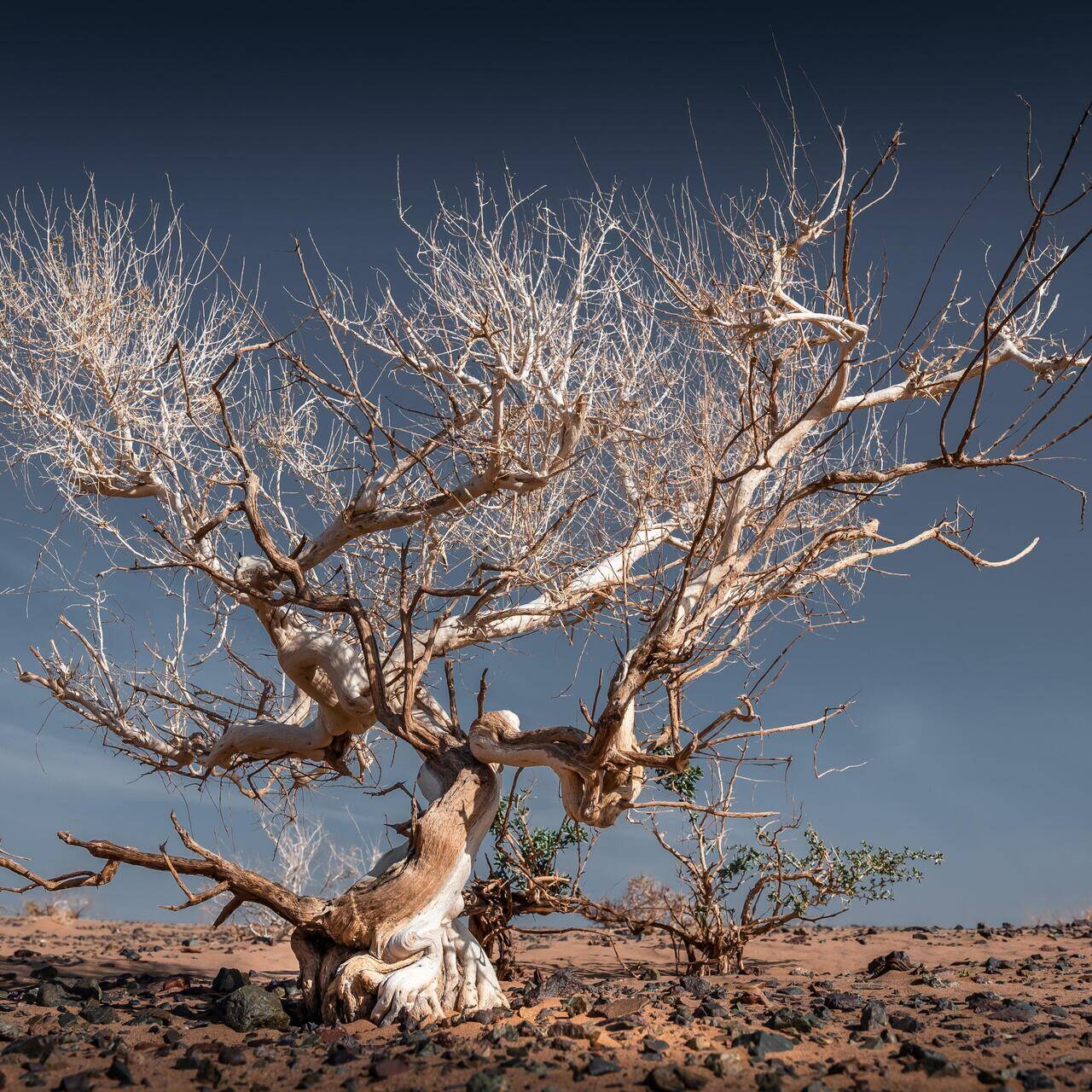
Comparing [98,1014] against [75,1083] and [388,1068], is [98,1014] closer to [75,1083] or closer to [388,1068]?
[75,1083]

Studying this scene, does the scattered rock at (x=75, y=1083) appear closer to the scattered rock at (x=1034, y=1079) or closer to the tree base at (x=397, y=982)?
the tree base at (x=397, y=982)

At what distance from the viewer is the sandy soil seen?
5.07m

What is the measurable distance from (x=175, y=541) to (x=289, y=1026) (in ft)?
13.1

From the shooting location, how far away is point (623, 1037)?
5.89 m

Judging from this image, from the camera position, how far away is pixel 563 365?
7918mm

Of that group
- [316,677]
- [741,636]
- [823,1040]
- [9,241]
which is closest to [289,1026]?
[316,677]

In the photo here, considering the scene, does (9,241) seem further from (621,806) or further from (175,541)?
(621,806)

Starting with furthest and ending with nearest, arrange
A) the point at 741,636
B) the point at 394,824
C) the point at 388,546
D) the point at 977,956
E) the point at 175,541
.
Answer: the point at 977,956 → the point at 388,546 → the point at 175,541 → the point at 394,824 → the point at 741,636

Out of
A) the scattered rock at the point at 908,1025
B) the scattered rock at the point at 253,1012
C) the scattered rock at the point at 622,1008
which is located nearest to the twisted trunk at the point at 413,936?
the scattered rock at the point at 253,1012

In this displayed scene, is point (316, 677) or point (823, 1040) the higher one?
point (316, 677)

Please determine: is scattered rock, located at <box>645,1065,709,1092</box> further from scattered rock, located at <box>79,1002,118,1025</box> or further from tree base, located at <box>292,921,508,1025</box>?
scattered rock, located at <box>79,1002,118,1025</box>

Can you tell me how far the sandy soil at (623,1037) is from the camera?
5.07 m

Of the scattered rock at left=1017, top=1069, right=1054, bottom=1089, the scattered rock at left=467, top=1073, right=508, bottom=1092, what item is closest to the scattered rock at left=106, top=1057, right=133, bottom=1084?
the scattered rock at left=467, top=1073, right=508, bottom=1092

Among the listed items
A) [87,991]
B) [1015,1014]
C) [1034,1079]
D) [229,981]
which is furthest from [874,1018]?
[87,991]
